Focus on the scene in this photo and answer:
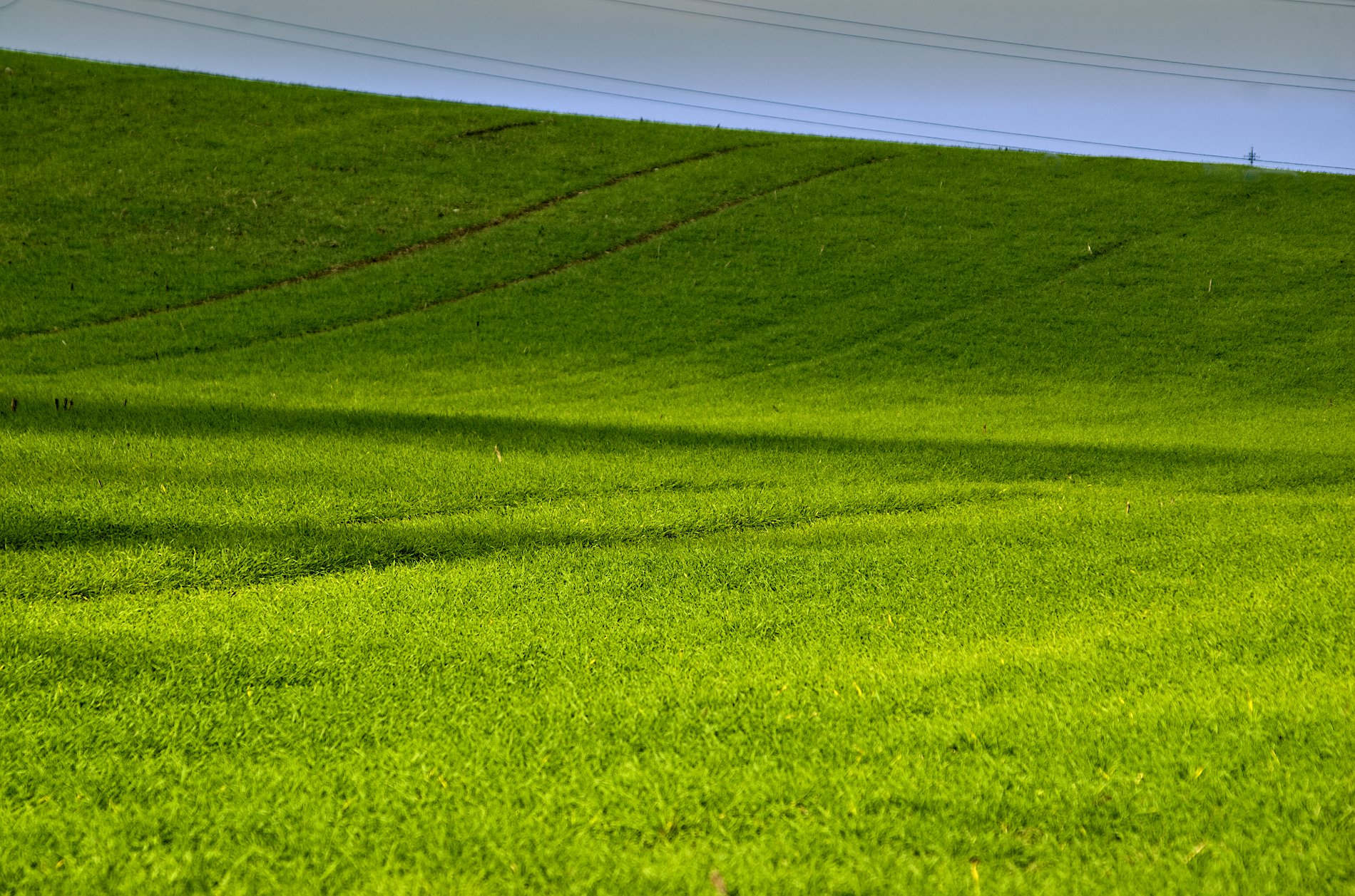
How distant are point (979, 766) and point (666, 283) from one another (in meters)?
13.8

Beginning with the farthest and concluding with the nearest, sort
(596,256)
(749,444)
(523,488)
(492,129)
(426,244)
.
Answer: (492,129), (426,244), (596,256), (749,444), (523,488)

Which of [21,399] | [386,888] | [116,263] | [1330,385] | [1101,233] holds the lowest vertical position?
[386,888]

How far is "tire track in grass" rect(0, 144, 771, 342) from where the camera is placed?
13.4 m

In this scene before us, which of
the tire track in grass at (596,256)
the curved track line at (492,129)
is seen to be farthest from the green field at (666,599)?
the curved track line at (492,129)

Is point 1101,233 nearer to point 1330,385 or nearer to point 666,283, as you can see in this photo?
point 1330,385

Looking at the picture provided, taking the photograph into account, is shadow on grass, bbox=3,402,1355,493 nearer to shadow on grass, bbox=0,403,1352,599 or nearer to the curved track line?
shadow on grass, bbox=0,403,1352,599

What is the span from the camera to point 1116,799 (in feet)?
7.47

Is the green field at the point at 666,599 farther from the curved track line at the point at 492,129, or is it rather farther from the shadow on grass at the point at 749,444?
the curved track line at the point at 492,129

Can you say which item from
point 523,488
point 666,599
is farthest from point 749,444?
point 666,599

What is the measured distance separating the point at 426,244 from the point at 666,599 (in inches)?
593

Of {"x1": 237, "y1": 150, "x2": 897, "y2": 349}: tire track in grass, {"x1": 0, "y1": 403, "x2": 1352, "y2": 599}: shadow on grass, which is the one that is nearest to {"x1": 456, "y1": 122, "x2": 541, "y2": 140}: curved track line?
{"x1": 237, "y1": 150, "x2": 897, "y2": 349}: tire track in grass

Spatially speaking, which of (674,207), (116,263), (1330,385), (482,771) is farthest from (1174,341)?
(116,263)

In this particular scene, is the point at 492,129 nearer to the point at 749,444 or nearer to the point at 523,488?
the point at 749,444

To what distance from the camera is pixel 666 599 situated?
3.82 m
